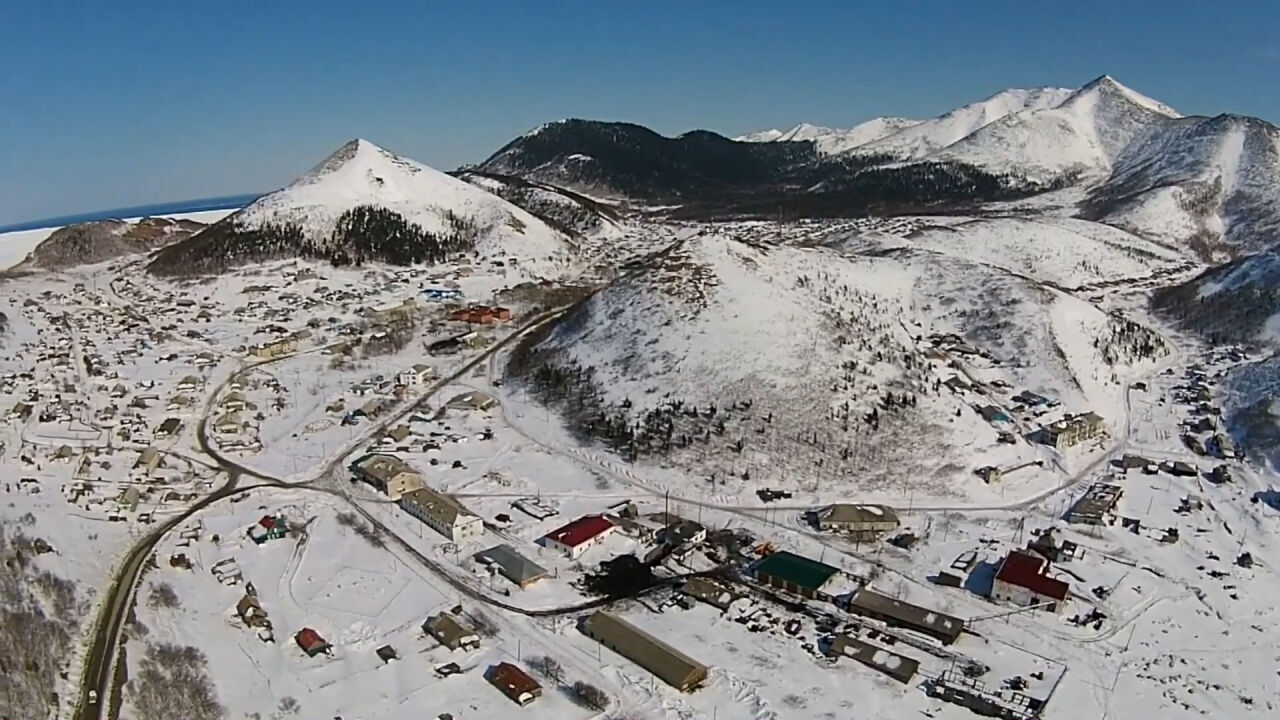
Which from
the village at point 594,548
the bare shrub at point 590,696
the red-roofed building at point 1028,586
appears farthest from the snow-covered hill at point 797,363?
the bare shrub at point 590,696

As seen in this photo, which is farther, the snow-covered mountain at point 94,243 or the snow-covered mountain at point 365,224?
the snow-covered mountain at point 94,243

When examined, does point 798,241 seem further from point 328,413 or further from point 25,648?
point 25,648

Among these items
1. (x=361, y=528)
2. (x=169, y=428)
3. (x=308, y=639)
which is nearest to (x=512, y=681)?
(x=308, y=639)

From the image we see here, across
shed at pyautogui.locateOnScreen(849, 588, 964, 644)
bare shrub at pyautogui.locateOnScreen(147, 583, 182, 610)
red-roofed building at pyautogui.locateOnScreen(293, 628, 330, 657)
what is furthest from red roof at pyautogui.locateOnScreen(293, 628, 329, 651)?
shed at pyautogui.locateOnScreen(849, 588, 964, 644)

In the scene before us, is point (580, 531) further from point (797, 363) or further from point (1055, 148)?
point (1055, 148)

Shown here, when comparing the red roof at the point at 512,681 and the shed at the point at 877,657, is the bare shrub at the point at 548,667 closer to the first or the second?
the red roof at the point at 512,681

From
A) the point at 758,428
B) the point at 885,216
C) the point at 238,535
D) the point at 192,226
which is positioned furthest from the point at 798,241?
the point at 192,226
